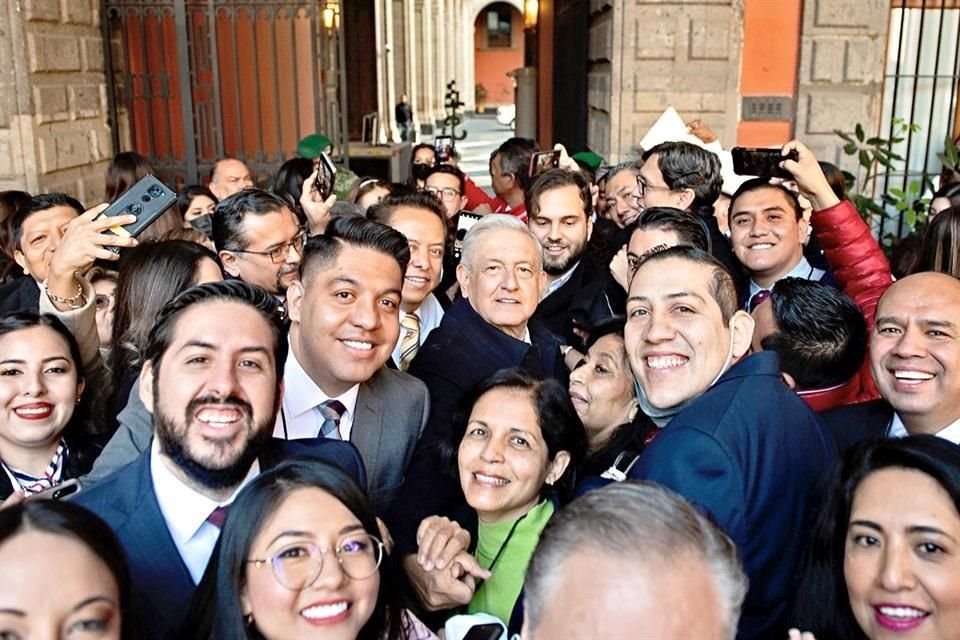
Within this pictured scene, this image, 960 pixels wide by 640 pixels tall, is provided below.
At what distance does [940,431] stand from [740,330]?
733 mm

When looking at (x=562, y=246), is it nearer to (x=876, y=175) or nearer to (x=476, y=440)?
(x=476, y=440)

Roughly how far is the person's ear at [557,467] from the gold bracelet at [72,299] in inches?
68.3

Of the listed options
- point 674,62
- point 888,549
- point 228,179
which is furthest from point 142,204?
point 674,62

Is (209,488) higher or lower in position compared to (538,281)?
lower

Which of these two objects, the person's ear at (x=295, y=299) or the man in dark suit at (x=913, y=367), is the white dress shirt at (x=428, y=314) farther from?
the man in dark suit at (x=913, y=367)

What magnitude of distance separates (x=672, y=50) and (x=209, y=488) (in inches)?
271

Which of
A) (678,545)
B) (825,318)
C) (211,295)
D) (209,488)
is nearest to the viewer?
(678,545)

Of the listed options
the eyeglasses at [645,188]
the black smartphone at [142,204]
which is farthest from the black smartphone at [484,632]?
the eyeglasses at [645,188]

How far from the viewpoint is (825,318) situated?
2.74 meters

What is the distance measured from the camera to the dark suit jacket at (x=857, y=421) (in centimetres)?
256

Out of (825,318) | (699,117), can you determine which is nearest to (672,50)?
(699,117)

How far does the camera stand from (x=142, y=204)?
3016 mm

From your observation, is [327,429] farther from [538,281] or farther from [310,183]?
[310,183]

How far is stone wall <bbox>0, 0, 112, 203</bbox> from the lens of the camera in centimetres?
664
